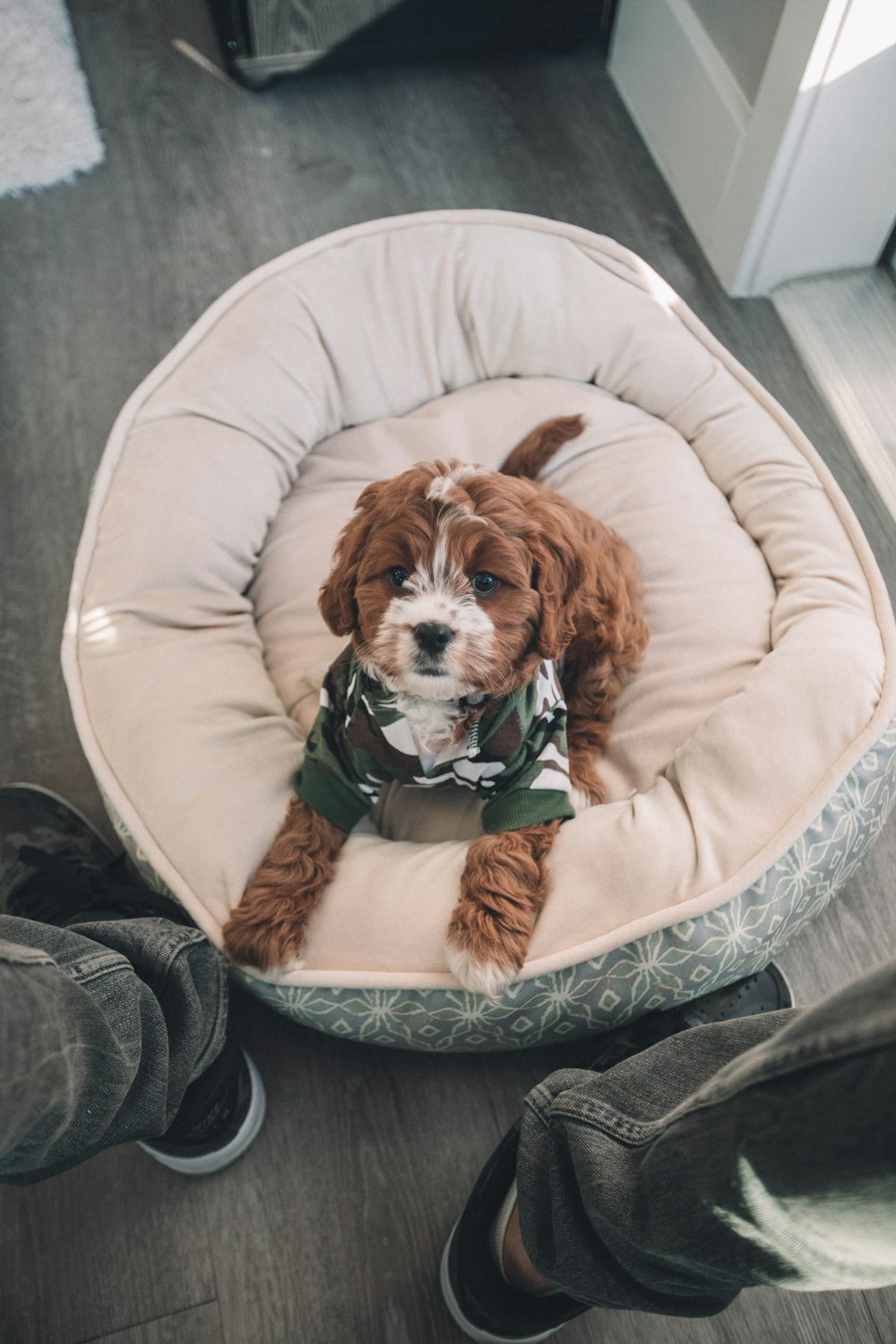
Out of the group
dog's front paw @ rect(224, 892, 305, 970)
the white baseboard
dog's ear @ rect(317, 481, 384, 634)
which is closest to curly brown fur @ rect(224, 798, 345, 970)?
dog's front paw @ rect(224, 892, 305, 970)

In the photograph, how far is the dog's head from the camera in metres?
1.19

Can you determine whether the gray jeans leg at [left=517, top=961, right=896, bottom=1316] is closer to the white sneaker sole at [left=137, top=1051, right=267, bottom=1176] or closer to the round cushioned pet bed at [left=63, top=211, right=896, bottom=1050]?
the round cushioned pet bed at [left=63, top=211, right=896, bottom=1050]

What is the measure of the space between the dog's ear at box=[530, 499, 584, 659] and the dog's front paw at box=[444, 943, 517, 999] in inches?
16.1

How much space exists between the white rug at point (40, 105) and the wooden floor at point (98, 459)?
6 cm

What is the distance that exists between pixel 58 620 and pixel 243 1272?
1.29 metres

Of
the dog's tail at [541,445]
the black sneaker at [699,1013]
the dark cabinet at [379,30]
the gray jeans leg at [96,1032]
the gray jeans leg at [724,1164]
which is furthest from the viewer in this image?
the dark cabinet at [379,30]

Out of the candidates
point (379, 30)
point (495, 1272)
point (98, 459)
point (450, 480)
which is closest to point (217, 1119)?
point (495, 1272)

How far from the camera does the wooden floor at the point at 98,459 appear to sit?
4.77 ft

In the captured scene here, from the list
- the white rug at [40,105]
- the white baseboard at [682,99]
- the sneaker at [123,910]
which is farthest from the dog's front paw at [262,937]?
the white rug at [40,105]

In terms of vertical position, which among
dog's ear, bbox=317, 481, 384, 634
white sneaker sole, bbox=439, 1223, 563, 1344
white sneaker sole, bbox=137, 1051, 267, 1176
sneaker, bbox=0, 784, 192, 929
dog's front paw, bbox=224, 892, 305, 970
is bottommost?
white sneaker sole, bbox=137, 1051, 267, 1176

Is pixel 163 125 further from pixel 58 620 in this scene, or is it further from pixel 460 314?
pixel 58 620

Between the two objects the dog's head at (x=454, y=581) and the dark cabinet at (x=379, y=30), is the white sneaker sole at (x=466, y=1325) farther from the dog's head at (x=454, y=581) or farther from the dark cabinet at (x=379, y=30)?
the dark cabinet at (x=379, y=30)

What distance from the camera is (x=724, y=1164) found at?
0.81 m

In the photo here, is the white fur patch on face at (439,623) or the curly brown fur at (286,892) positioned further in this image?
the curly brown fur at (286,892)
